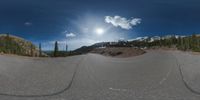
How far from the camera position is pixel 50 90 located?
27.4ft

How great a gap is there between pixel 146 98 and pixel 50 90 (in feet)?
9.68

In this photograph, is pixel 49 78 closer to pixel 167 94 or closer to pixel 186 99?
pixel 167 94

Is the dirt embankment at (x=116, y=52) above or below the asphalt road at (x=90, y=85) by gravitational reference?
above

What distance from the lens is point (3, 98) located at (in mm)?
7168

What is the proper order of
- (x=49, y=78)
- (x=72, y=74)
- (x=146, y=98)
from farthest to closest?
1. (x=72, y=74)
2. (x=49, y=78)
3. (x=146, y=98)

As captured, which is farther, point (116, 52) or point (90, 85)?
→ point (116, 52)

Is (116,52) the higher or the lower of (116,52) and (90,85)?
the higher

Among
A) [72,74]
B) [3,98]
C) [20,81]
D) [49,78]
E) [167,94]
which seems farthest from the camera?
[72,74]

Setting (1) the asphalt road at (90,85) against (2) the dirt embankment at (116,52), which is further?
(2) the dirt embankment at (116,52)

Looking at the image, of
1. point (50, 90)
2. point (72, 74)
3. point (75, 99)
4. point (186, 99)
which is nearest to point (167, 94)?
point (186, 99)

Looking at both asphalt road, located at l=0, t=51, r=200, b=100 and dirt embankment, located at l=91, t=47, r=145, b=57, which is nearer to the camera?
asphalt road, located at l=0, t=51, r=200, b=100

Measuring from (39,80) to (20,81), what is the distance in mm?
675

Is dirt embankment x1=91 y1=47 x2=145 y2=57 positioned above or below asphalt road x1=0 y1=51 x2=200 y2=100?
above

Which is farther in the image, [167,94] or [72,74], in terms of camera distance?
[72,74]
